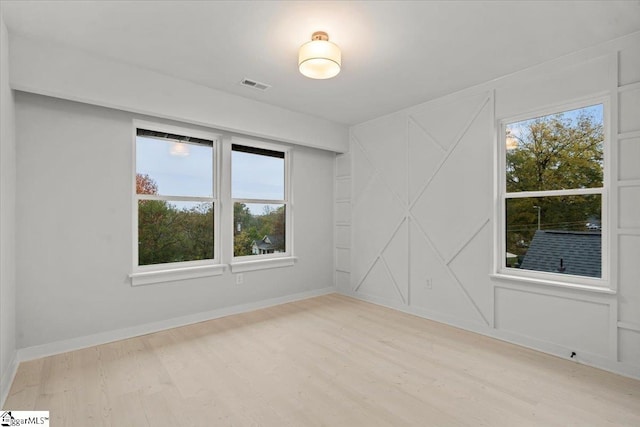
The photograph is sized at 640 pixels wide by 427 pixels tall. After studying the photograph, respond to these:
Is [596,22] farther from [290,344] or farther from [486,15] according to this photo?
[290,344]

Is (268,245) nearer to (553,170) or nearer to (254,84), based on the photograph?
(254,84)

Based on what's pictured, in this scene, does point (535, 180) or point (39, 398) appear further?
point (535, 180)

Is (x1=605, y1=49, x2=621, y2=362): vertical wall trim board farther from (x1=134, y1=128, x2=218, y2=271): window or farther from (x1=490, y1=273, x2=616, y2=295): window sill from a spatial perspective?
(x1=134, y1=128, x2=218, y2=271): window

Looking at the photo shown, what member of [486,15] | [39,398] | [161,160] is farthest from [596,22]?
[39,398]

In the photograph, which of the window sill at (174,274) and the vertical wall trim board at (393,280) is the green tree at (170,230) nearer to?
the window sill at (174,274)

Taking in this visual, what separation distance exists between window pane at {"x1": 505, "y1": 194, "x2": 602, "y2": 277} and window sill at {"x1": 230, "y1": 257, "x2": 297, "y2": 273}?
9.11 feet

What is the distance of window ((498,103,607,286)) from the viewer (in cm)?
278

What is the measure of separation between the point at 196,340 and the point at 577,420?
3085mm

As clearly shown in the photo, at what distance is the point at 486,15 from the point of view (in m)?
2.27

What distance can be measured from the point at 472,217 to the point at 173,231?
11.2 feet

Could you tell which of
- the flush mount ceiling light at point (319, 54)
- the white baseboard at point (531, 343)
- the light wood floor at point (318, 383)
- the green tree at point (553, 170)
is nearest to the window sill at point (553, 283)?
the green tree at point (553, 170)

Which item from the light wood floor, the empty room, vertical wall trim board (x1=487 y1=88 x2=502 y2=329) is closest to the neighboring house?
the empty room

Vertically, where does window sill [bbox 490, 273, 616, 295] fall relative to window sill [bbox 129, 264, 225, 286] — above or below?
above

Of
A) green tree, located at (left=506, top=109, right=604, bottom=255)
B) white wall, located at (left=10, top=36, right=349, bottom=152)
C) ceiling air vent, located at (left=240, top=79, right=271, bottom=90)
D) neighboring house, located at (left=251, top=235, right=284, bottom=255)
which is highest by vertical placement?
ceiling air vent, located at (left=240, top=79, right=271, bottom=90)
